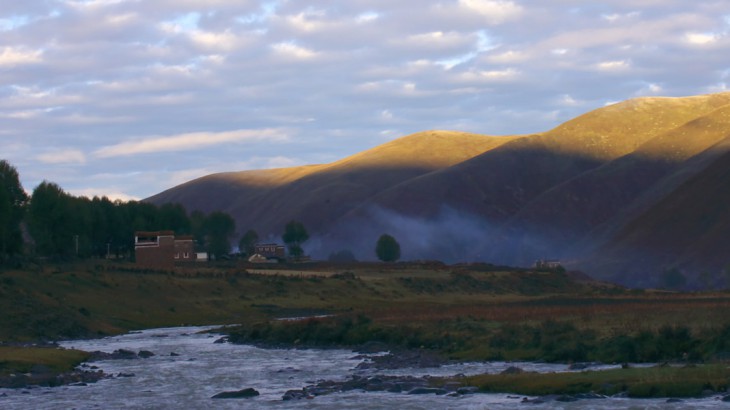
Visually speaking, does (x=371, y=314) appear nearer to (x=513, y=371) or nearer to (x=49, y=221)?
(x=513, y=371)

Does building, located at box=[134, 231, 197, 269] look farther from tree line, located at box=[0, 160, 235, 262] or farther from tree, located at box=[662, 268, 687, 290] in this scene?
tree, located at box=[662, 268, 687, 290]

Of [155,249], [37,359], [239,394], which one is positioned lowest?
[239,394]

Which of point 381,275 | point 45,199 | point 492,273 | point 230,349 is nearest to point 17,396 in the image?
point 230,349

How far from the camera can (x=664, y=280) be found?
16788 centimetres

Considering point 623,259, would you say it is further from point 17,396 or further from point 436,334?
point 17,396

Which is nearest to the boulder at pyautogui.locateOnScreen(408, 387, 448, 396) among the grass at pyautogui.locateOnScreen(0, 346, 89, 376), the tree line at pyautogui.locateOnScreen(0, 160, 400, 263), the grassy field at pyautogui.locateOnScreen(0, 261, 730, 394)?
the grassy field at pyautogui.locateOnScreen(0, 261, 730, 394)

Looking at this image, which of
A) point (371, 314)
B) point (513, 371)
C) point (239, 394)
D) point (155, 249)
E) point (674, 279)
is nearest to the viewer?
point (239, 394)

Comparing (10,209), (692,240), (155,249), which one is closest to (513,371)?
(10,209)

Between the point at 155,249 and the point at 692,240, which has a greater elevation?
the point at 155,249

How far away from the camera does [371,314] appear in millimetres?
85750

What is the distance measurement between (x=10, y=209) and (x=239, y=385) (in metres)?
73.7

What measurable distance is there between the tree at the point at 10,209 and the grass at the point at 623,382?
78.1 m

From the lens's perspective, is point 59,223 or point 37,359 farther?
point 59,223

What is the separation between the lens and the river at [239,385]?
36062 millimetres
